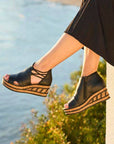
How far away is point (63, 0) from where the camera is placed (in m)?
10.7

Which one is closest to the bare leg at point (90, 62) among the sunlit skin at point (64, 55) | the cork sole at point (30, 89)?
the sunlit skin at point (64, 55)

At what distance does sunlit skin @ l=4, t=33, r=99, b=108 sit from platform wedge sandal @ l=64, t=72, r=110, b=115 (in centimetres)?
Answer: 3

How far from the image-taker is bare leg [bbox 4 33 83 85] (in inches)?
64.9

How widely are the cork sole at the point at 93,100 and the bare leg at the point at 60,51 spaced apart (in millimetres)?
251

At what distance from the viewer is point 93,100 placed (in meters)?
1.78

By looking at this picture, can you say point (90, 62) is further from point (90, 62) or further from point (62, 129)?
point (62, 129)

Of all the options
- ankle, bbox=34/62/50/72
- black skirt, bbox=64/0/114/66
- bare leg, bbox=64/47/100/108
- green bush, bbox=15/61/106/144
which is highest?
black skirt, bbox=64/0/114/66

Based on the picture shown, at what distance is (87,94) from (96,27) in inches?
14.3

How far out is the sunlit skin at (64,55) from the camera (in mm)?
1652

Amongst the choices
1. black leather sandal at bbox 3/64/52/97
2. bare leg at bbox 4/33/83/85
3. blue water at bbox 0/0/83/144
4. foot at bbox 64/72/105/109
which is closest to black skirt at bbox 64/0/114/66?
bare leg at bbox 4/33/83/85

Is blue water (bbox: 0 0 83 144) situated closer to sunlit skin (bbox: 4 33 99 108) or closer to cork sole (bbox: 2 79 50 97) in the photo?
cork sole (bbox: 2 79 50 97)

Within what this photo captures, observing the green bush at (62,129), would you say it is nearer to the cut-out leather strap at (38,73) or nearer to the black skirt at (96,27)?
the cut-out leather strap at (38,73)

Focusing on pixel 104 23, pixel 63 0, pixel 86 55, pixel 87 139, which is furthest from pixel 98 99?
pixel 63 0

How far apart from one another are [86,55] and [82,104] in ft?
0.84
